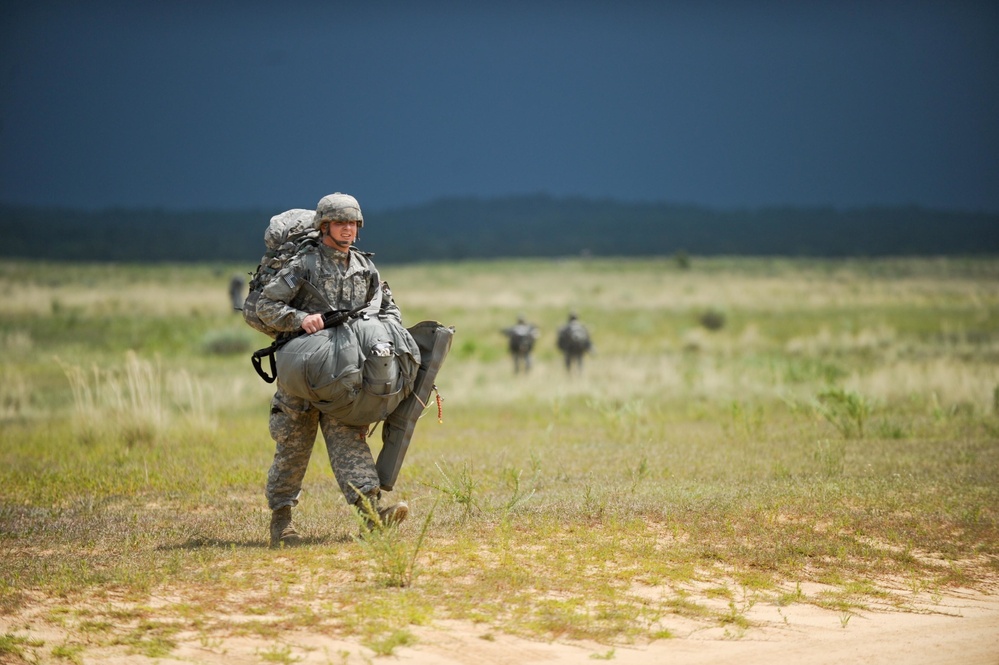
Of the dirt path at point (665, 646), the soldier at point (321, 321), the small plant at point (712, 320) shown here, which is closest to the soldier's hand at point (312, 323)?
the soldier at point (321, 321)

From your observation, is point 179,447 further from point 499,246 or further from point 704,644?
point 499,246

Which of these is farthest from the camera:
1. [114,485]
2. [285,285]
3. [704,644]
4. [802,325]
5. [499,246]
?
[499,246]

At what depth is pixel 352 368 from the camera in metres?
7.14

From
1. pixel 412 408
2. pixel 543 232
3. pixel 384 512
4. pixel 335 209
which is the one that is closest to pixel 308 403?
pixel 412 408

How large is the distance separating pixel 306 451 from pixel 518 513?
5.60 feet

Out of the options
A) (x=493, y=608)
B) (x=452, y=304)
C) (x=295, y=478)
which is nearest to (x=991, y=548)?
(x=493, y=608)

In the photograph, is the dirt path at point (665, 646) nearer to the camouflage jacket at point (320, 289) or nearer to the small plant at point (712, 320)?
the camouflage jacket at point (320, 289)

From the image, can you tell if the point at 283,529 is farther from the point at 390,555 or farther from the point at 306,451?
the point at 390,555

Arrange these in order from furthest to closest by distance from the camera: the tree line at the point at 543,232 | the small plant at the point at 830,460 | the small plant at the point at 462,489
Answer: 1. the tree line at the point at 543,232
2. the small plant at the point at 830,460
3. the small plant at the point at 462,489

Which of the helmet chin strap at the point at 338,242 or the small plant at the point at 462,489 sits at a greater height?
the helmet chin strap at the point at 338,242

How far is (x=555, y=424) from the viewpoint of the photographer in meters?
15.4

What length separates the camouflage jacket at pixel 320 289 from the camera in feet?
24.0

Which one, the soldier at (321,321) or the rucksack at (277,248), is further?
the rucksack at (277,248)

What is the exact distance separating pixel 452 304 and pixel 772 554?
42.1 m
